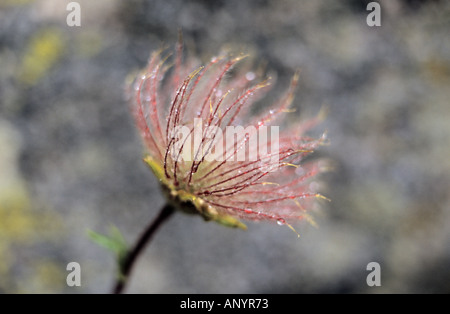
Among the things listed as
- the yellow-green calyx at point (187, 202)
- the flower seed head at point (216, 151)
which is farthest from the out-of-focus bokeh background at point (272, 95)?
the yellow-green calyx at point (187, 202)

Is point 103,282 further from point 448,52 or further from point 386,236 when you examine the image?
point 448,52

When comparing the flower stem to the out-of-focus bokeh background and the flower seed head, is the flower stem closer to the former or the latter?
the flower seed head

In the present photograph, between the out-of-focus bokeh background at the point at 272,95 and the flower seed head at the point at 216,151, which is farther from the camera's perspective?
the out-of-focus bokeh background at the point at 272,95

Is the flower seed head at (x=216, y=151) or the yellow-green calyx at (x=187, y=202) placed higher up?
the flower seed head at (x=216, y=151)

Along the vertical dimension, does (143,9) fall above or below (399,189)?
above

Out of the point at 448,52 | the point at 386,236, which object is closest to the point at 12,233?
the point at 386,236

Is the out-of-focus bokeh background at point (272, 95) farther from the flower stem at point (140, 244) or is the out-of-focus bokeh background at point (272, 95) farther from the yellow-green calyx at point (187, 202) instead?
the yellow-green calyx at point (187, 202)

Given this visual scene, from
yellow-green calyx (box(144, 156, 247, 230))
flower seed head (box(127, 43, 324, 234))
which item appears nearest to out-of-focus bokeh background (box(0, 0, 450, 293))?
flower seed head (box(127, 43, 324, 234))
